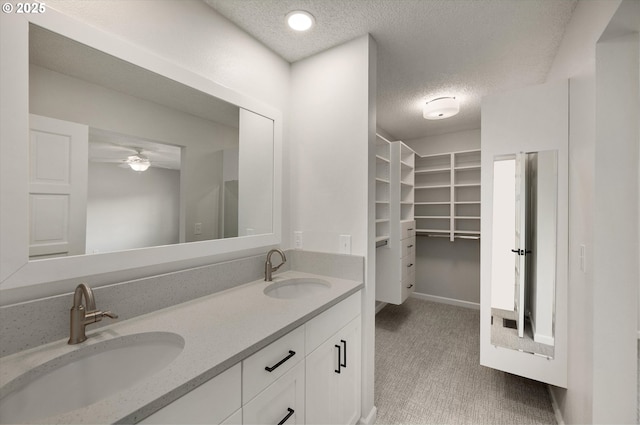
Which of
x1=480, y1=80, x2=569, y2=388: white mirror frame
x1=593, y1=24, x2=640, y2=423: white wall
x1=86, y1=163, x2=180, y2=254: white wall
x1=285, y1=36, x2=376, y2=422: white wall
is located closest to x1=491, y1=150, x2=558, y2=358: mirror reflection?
x1=480, y1=80, x2=569, y2=388: white mirror frame

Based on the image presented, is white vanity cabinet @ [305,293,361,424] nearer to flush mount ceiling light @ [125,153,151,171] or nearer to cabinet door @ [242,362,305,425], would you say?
cabinet door @ [242,362,305,425]

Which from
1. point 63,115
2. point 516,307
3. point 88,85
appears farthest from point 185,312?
point 516,307

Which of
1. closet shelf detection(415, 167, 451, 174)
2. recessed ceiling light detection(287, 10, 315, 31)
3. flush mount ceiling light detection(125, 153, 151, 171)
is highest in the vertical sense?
recessed ceiling light detection(287, 10, 315, 31)

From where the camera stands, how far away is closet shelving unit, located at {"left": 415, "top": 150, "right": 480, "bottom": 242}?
11.9ft

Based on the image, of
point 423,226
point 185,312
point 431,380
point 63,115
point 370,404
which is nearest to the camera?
point 63,115

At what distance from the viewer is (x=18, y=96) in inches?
33.4

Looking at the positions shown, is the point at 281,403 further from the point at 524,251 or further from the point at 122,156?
the point at 524,251

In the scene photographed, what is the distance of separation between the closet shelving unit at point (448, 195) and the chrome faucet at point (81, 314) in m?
3.73

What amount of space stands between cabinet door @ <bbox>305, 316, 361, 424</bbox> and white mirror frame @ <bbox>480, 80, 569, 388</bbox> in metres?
1.09

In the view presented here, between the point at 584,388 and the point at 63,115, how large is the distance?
8.68ft

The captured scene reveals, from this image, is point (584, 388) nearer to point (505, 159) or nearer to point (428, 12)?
point (505, 159)

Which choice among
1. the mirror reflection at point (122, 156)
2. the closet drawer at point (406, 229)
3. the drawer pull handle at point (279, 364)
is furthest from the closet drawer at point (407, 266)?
the drawer pull handle at point (279, 364)

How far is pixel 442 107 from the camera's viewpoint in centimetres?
259

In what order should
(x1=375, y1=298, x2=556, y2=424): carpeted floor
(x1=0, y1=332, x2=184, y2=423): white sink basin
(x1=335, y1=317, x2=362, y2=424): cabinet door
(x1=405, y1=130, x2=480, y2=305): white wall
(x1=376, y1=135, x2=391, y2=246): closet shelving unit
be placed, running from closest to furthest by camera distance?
1. (x1=0, y1=332, x2=184, y2=423): white sink basin
2. (x1=335, y1=317, x2=362, y2=424): cabinet door
3. (x1=375, y1=298, x2=556, y2=424): carpeted floor
4. (x1=376, y1=135, x2=391, y2=246): closet shelving unit
5. (x1=405, y1=130, x2=480, y2=305): white wall
